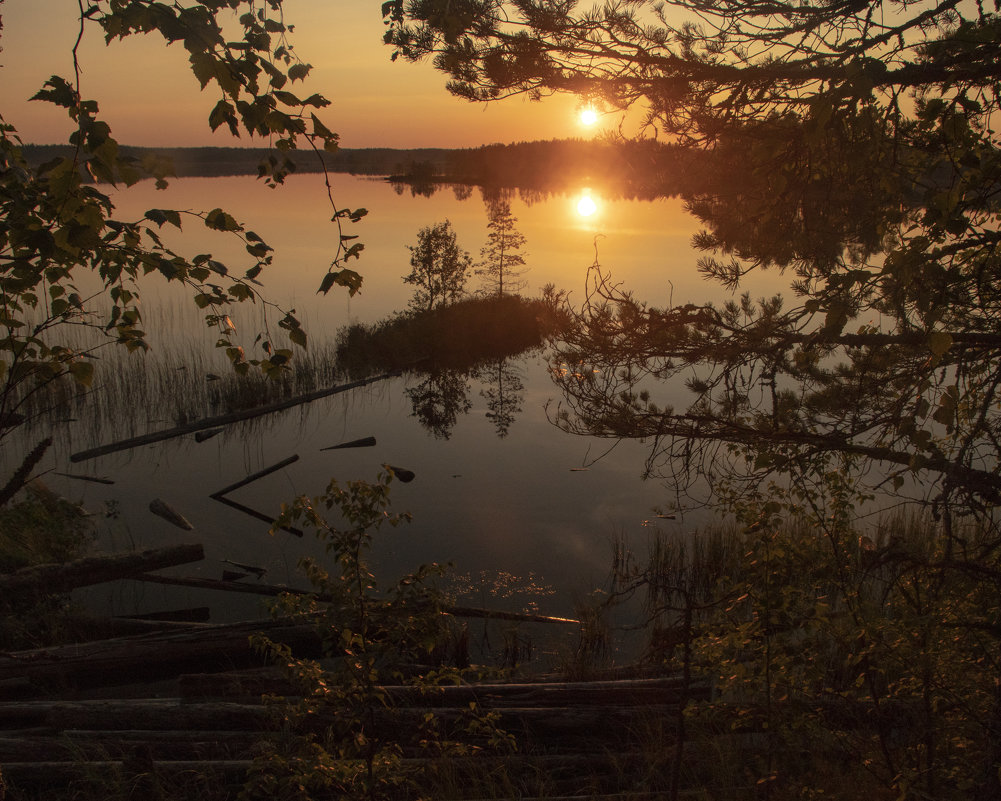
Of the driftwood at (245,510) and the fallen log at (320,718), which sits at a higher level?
the fallen log at (320,718)

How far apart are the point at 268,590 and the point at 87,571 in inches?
75.7

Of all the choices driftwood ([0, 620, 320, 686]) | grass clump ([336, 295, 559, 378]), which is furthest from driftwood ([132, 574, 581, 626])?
grass clump ([336, 295, 559, 378])

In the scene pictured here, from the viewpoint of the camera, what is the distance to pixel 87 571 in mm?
7879

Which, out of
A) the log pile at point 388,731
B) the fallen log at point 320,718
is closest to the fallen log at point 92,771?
the log pile at point 388,731

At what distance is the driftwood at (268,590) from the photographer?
838cm

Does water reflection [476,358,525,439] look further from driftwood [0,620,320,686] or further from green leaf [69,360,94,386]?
green leaf [69,360,94,386]

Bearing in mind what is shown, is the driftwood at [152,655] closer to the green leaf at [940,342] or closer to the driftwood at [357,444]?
the green leaf at [940,342]

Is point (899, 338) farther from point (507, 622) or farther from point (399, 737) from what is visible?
point (507, 622)

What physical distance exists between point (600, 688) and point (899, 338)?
10.8 ft

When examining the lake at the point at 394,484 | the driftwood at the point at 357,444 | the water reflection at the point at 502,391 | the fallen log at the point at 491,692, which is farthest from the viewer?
the water reflection at the point at 502,391

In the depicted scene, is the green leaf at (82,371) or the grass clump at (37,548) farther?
the grass clump at (37,548)

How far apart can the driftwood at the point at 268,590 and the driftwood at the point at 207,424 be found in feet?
17.8

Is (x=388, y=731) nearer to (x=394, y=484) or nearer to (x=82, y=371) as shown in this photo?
(x=82, y=371)

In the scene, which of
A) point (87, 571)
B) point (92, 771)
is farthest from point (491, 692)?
point (87, 571)
